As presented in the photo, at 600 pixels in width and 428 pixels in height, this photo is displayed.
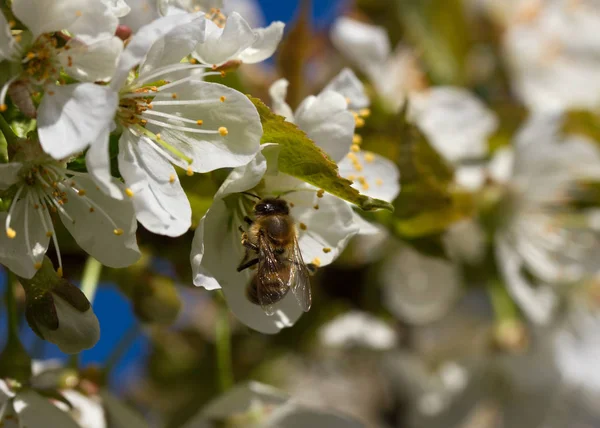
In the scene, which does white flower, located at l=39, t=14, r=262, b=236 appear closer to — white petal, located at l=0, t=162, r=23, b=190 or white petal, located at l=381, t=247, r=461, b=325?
white petal, located at l=0, t=162, r=23, b=190

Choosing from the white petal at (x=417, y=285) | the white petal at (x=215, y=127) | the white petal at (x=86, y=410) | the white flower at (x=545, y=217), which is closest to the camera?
the white petal at (x=215, y=127)

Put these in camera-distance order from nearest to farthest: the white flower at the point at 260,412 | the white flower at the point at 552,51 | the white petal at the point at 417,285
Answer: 1. the white flower at the point at 260,412
2. the white petal at the point at 417,285
3. the white flower at the point at 552,51

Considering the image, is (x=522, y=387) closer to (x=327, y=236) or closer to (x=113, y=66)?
(x=327, y=236)

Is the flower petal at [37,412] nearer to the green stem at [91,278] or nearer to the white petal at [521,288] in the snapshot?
the green stem at [91,278]

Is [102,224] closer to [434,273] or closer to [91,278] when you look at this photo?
[91,278]

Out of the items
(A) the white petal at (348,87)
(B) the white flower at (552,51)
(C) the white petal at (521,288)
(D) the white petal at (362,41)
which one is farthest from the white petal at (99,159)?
(B) the white flower at (552,51)

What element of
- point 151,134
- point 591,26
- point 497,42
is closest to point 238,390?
point 151,134

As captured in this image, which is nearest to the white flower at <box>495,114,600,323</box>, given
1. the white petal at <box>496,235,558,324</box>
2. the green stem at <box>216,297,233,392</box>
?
the white petal at <box>496,235,558,324</box>
